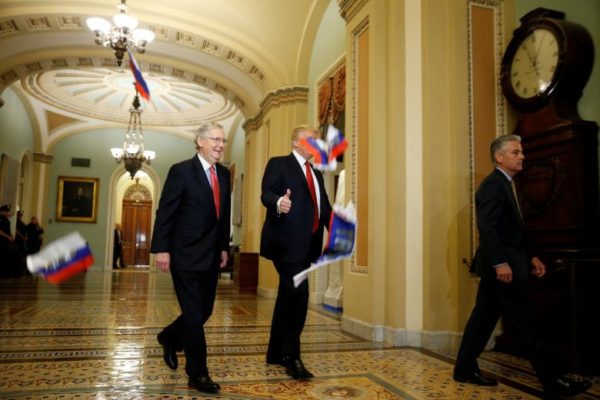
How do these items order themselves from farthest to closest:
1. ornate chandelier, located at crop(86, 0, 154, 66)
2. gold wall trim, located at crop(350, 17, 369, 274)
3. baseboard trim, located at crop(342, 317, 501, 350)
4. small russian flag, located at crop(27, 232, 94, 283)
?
ornate chandelier, located at crop(86, 0, 154, 66), gold wall trim, located at crop(350, 17, 369, 274), baseboard trim, located at crop(342, 317, 501, 350), small russian flag, located at crop(27, 232, 94, 283)

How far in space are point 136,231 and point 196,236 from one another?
18.7 m

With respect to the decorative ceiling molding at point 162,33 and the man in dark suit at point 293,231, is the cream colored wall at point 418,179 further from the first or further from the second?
the decorative ceiling molding at point 162,33

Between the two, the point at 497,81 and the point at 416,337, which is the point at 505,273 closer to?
the point at 416,337

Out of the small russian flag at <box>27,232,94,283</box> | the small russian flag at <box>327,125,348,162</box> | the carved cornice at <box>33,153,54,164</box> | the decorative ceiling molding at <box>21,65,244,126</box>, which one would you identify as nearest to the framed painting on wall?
the carved cornice at <box>33,153,54,164</box>

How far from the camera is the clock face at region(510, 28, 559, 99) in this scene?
3633mm

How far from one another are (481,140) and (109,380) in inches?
130

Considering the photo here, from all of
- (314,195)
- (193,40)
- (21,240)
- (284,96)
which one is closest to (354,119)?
(314,195)

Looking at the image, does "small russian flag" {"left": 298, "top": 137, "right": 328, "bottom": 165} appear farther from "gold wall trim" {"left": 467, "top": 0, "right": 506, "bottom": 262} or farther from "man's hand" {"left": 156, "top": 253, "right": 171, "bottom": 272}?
"gold wall trim" {"left": 467, "top": 0, "right": 506, "bottom": 262}

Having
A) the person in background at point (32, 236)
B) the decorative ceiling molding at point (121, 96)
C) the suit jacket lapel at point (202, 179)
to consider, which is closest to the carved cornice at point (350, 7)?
the suit jacket lapel at point (202, 179)

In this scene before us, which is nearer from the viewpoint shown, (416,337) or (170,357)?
(170,357)

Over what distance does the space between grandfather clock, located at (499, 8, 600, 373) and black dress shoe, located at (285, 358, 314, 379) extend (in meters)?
1.73

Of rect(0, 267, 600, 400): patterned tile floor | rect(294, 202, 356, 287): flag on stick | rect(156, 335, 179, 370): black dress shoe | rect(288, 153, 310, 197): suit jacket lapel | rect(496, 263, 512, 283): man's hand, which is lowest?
rect(0, 267, 600, 400): patterned tile floor

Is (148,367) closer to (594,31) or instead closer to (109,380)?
(109,380)

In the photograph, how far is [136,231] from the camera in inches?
790
